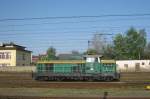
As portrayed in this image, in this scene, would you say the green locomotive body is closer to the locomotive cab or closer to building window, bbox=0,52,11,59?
the locomotive cab

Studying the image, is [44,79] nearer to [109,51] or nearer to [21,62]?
[21,62]

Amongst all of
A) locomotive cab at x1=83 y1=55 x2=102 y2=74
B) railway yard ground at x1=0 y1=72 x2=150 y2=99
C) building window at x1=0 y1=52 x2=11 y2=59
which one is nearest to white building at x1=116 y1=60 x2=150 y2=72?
building window at x1=0 y1=52 x2=11 y2=59

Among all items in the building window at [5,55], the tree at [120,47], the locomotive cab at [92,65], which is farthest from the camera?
the tree at [120,47]

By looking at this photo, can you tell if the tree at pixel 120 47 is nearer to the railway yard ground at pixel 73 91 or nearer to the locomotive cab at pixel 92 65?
the locomotive cab at pixel 92 65

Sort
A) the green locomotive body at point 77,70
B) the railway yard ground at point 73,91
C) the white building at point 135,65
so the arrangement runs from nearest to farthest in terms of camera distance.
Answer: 1. the railway yard ground at point 73,91
2. the green locomotive body at point 77,70
3. the white building at point 135,65

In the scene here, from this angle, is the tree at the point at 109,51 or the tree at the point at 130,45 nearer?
the tree at the point at 109,51

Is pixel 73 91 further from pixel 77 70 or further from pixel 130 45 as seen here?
pixel 130 45

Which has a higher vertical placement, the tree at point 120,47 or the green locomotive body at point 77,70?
the tree at point 120,47

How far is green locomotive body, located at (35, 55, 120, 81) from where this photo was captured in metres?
37.5

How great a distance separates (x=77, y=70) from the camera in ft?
127

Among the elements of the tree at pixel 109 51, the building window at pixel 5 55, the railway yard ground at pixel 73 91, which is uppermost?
the tree at pixel 109 51

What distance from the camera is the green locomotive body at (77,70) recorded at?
37.5 m

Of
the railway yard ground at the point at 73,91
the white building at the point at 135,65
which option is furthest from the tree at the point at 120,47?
the railway yard ground at the point at 73,91

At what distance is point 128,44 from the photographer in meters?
106
